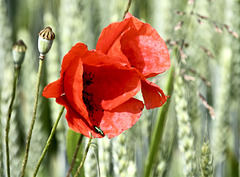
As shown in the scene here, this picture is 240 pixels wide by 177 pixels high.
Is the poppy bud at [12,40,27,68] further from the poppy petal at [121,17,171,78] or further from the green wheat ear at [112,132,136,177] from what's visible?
the green wheat ear at [112,132,136,177]

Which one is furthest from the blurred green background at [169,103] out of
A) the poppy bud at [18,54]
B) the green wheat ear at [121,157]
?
the poppy bud at [18,54]

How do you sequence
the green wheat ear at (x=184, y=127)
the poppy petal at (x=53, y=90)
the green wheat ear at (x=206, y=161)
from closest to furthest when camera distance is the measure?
the poppy petal at (x=53, y=90) < the green wheat ear at (x=206, y=161) < the green wheat ear at (x=184, y=127)

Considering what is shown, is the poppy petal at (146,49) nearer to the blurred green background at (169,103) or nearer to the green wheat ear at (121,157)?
the blurred green background at (169,103)

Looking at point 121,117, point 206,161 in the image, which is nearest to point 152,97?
point 121,117

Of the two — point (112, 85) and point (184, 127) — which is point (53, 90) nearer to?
point (112, 85)

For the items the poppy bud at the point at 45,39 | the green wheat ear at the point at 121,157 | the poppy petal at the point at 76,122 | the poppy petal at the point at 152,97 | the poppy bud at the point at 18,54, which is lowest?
the green wheat ear at the point at 121,157

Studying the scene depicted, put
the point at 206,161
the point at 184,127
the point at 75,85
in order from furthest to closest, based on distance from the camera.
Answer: the point at 184,127, the point at 206,161, the point at 75,85

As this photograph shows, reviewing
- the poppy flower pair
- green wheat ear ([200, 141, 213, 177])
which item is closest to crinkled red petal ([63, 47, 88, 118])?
the poppy flower pair

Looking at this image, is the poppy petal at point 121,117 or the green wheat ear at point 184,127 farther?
the green wheat ear at point 184,127
